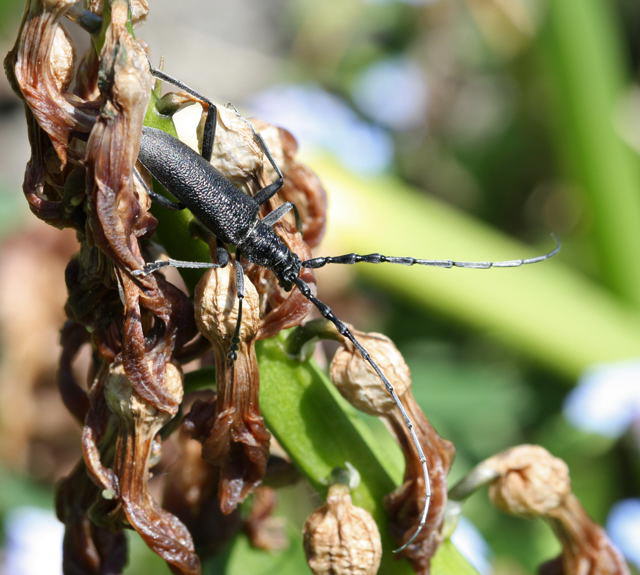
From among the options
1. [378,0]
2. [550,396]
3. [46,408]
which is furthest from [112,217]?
[378,0]

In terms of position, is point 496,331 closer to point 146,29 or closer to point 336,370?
point 336,370

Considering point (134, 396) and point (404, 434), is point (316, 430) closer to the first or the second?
point (404, 434)

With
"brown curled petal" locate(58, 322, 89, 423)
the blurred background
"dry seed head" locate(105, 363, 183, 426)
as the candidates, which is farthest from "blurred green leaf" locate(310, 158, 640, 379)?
"dry seed head" locate(105, 363, 183, 426)

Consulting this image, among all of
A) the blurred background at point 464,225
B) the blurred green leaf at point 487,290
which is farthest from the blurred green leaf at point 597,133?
the blurred green leaf at point 487,290

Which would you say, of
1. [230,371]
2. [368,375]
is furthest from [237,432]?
[368,375]

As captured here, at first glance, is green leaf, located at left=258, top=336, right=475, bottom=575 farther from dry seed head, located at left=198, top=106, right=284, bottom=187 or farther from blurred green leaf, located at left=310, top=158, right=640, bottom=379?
blurred green leaf, located at left=310, top=158, right=640, bottom=379

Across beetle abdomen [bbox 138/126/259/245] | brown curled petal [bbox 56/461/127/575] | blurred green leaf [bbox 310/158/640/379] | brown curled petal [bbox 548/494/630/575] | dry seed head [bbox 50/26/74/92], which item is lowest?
blurred green leaf [bbox 310/158/640/379]
